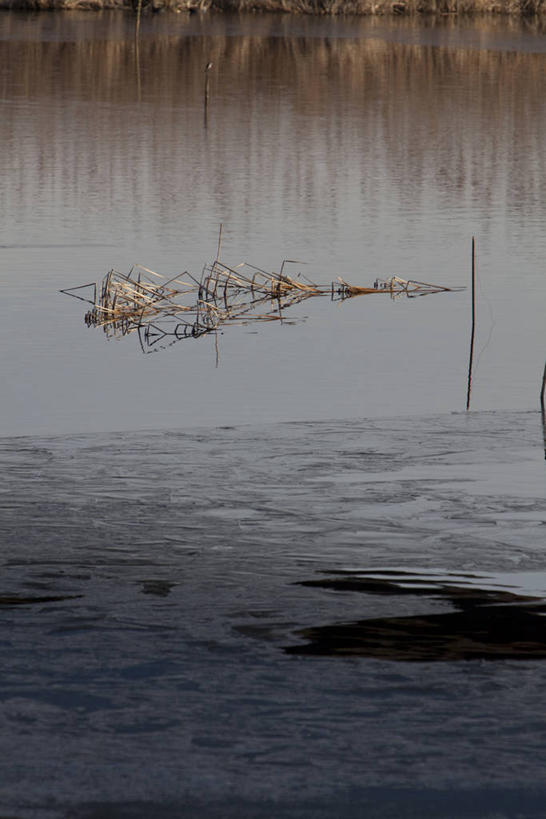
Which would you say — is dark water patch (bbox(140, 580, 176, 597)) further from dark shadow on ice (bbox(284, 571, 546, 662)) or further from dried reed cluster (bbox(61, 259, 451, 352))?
dried reed cluster (bbox(61, 259, 451, 352))

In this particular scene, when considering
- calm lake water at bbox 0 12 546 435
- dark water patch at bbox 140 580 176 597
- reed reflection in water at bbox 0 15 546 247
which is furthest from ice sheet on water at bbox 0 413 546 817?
reed reflection in water at bbox 0 15 546 247

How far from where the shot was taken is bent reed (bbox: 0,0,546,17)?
4744cm

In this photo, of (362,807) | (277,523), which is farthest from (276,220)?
(362,807)

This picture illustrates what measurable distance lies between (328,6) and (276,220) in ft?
115

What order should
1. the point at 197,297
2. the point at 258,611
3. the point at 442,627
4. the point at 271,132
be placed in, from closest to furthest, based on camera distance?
the point at 442,627 → the point at 258,611 → the point at 197,297 → the point at 271,132

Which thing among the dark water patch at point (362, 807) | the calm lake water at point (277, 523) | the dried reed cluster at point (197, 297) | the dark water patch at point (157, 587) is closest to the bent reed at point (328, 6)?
the calm lake water at point (277, 523)

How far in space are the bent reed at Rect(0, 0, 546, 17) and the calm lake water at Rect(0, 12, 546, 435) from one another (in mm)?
14448

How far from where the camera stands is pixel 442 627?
440 cm

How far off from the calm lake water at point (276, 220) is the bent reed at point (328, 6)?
14448mm

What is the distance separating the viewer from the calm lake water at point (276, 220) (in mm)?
8359

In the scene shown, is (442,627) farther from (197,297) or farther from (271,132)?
(271,132)

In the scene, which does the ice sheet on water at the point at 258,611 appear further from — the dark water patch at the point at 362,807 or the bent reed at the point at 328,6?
the bent reed at the point at 328,6

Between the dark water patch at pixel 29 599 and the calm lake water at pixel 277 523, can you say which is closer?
the calm lake water at pixel 277 523

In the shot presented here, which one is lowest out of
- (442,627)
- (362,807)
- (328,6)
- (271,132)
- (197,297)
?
(362,807)
